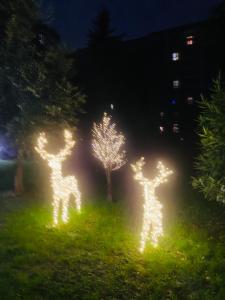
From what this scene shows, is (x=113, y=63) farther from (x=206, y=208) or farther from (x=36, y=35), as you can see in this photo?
(x=206, y=208)

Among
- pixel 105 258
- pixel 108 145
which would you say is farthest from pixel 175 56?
pixel 105 258

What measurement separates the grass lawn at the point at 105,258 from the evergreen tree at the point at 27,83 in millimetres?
4661

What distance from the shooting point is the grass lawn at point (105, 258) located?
808cm

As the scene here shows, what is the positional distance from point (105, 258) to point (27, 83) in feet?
34.2

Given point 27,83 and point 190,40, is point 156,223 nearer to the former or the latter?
point 27,83

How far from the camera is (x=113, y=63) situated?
30.3 m

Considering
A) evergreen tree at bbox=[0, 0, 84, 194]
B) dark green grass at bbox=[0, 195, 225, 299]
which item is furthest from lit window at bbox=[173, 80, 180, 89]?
dark green grass at bbox=[0, 195, 225, 299]

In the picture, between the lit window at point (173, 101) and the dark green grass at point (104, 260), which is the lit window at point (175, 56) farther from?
the dark green grass at point (104, 260)

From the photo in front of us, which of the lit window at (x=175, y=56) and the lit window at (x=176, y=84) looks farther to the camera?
the lit window at (x=176, y=84)

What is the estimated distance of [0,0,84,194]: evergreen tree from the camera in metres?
16.4

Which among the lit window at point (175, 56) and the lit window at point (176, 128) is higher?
the lit window at point (175, 56)

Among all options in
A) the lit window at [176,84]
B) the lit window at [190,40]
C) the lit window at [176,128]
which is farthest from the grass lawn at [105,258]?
the lit window at [190,40]

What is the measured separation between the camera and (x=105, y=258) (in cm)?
994

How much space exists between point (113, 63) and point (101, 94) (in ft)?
11.1
